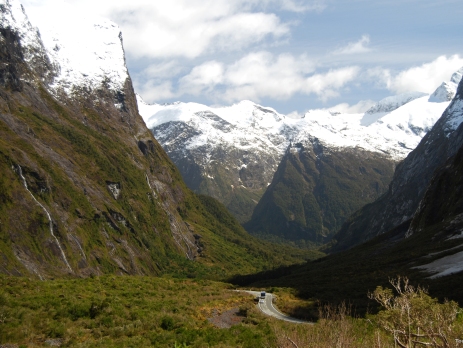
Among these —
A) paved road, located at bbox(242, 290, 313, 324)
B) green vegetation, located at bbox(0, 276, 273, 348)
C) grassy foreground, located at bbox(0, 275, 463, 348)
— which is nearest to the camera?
grassy foreground, located at bbox(0, 275, 463, 348)

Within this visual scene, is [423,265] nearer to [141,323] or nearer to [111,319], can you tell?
[141,323]

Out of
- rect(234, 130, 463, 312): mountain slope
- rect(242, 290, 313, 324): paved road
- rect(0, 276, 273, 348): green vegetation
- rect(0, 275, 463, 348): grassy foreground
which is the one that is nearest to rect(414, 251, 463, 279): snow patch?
rect(234, 130, 463, 312): mountain slope

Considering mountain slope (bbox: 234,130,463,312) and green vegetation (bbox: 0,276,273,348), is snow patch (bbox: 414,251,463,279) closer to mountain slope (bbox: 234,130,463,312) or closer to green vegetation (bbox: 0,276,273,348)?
mountain slope (bbox: 234,130,463,312)

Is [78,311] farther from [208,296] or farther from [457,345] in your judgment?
[457,345]

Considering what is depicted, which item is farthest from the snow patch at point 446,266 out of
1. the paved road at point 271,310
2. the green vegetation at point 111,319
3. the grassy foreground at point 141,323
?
the green vegetation at point 111,319

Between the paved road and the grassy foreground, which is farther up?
the grassy foreground

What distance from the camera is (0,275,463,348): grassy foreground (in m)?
26.0

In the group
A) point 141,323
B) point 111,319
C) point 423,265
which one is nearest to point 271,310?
point 141,323

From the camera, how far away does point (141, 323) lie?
35.7m

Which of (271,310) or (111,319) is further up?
(111,319)

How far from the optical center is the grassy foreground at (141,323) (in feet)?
85.4

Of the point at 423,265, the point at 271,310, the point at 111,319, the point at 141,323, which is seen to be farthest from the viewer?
the point at 423,265

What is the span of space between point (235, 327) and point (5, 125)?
612 feet

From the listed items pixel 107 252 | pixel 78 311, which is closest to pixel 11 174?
pixel 107 252
